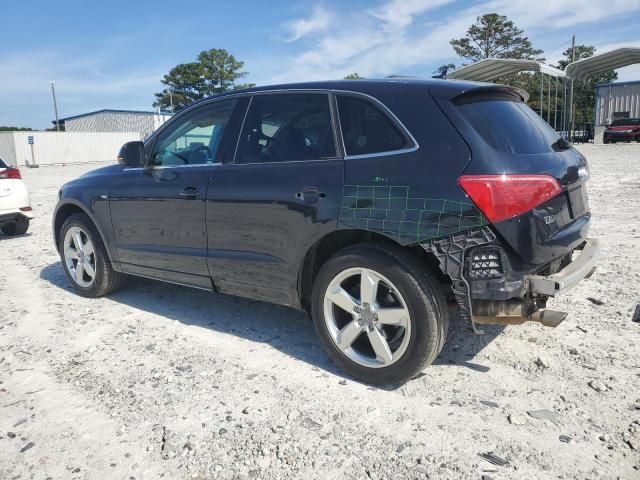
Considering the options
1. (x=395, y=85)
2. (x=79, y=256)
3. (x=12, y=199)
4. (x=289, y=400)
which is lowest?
(x=289, y=400)

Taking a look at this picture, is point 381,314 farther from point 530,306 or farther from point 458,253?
point 530,306

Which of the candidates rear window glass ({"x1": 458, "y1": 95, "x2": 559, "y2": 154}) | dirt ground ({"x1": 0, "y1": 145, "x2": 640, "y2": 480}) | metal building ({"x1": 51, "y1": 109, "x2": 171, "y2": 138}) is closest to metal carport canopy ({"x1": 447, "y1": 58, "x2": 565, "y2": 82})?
rear window glass ({"x1": 458, "y1": 95, "x2": 559, "y2": 154})

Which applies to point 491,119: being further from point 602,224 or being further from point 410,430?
point 602,224

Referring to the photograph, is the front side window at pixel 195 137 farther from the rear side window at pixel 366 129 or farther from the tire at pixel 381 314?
the tire at pixel 381 314

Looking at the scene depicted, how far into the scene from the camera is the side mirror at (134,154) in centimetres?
441

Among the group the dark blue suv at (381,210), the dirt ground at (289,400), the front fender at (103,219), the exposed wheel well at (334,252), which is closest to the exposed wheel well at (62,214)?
the front fender at (103,219)

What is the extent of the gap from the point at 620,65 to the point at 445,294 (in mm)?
36261

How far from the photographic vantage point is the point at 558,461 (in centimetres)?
245

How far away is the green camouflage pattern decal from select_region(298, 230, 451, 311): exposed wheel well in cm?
12

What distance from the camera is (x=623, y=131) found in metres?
31.8

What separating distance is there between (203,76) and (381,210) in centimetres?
7495

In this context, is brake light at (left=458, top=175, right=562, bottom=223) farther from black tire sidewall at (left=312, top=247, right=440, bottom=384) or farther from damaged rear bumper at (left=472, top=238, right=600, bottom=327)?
black tire sidewall at (left=312, top=247, right=440, bottom=384)

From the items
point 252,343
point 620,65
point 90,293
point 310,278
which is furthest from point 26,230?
point 620,65

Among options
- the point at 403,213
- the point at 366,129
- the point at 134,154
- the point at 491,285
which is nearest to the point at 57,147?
the point at 134,154
